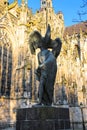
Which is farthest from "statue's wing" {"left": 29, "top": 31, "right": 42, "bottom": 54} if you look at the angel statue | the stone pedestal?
the stone pedestal

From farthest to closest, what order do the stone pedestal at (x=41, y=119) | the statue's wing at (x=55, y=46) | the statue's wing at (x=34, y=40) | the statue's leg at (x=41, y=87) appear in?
the statue's wing at (x=55, y=46) → the statue's wing at (x=34, y=40) → the statue's leg at (x=41, y=87) → the stone pedestal at (x=41, y=119)

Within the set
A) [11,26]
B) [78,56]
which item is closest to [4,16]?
[11,26]

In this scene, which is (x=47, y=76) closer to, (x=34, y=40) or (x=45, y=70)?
(x=45, y=70)

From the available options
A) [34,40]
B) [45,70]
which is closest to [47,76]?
[45,70]

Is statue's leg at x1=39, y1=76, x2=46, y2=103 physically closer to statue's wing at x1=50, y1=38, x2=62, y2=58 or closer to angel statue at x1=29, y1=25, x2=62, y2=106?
angel statue at x1=29, y1=25, x2=62, y2=106

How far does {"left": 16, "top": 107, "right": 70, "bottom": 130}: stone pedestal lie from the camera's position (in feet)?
18.7

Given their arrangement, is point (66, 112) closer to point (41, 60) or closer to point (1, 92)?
point (41, 60)

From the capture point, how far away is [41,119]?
5.72 meters

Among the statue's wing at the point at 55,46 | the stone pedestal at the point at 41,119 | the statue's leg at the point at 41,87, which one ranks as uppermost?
the statue's wing at the point at 55,46

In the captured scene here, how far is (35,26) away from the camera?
2650 centimetres

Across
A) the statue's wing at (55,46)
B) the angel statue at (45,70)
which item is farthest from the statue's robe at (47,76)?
the statue's wing at (55,46)

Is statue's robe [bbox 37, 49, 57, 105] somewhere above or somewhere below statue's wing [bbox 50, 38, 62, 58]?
below

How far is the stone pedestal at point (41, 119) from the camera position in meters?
5.70

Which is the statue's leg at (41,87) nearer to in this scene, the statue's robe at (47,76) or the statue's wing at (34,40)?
the statue's robe at (47,76)
